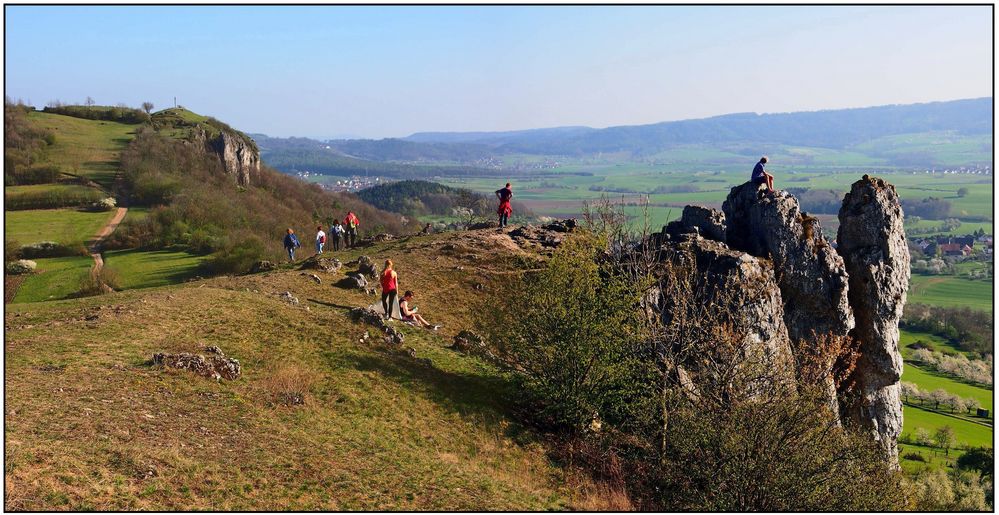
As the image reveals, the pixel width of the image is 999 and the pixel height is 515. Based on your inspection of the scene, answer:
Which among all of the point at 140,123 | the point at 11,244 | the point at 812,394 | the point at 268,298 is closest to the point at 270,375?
the point at 268,298

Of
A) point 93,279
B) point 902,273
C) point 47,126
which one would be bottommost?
point 93,279

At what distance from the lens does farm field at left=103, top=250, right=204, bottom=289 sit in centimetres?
6169

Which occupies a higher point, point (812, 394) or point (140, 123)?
point (140, 123)

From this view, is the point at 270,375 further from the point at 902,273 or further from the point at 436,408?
the point at 902,273

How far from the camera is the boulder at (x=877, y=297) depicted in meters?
32.0

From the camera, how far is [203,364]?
75.3ft

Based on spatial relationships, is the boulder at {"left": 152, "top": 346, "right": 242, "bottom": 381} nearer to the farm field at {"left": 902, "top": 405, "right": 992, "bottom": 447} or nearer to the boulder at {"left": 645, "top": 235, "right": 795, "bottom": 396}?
the boulder at {"left": 645, "top": 235, "right": 795, "bottom": 396}

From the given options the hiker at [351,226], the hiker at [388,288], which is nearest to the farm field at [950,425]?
the hiker at [351,226]

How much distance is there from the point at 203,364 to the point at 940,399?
11851cm

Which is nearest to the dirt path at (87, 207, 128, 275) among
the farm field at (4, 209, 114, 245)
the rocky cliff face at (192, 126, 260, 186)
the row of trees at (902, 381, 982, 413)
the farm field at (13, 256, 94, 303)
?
the farm field at (4, 209, 114, 245)

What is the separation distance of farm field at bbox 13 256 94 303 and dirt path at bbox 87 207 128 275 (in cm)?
95

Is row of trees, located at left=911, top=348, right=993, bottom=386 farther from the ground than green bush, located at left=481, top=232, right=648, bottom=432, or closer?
closer

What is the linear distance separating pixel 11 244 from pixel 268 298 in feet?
194

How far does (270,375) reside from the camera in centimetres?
2398
